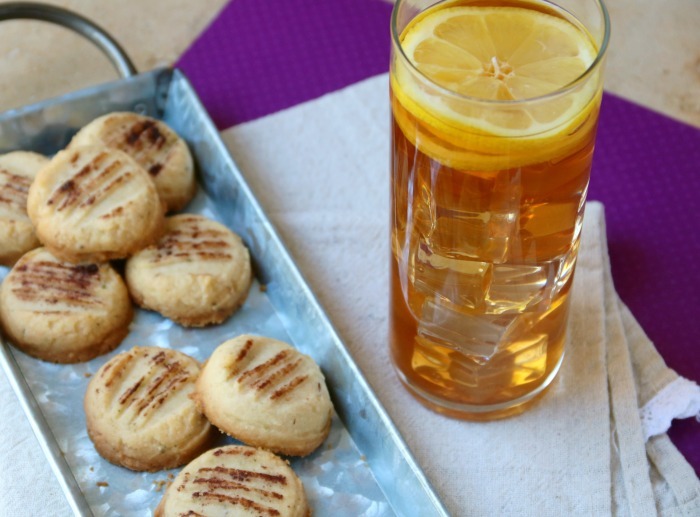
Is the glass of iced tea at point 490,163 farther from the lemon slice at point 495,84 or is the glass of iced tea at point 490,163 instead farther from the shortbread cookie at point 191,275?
the shortbread cookie at point 191,275

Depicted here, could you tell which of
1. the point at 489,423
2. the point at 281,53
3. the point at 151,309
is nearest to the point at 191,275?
the point at 151,309

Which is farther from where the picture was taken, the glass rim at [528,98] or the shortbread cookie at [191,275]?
the shortbread cookie at [191,275]

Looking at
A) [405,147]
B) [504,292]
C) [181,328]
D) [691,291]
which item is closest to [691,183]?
[691,291]

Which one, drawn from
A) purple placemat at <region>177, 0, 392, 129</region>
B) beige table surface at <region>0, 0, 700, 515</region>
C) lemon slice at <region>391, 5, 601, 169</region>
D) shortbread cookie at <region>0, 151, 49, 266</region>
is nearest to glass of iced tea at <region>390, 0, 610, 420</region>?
lemon slice at <region>391, 5, 601, 169</region>

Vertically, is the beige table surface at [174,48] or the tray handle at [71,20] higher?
the tray handle at [71,20]

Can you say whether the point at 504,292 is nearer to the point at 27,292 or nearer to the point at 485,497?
the point at 485,497

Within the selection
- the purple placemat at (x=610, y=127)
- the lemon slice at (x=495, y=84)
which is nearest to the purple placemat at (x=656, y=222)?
the purple placemat at (x=610, y=127)
